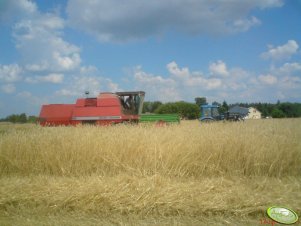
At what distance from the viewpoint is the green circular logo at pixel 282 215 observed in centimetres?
385

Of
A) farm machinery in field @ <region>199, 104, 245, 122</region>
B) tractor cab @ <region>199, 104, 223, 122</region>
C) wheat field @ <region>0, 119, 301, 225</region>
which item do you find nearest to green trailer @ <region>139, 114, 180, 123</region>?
farm machinery in field @ <region>199, 104, 245, 122</region>

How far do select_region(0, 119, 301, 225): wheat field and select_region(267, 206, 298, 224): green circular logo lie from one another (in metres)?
0.11

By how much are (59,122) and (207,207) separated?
1086 centimetres

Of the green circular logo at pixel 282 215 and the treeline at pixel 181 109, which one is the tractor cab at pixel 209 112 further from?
the treeline at pixel 181 109

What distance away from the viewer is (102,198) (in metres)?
4.47

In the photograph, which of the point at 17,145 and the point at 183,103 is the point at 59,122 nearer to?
the point at 17,145

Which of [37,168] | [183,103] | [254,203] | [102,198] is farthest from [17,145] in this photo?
[183,103]

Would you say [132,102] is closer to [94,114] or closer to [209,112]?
[94,114]

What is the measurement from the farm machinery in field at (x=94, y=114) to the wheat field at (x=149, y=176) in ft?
20.0

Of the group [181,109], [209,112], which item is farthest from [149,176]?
[181,109]

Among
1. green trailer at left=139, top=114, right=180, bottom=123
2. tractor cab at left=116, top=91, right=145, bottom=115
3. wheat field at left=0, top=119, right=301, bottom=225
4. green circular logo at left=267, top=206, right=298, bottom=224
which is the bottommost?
green circular logo at left=267, top=206, right=298, bottom=224

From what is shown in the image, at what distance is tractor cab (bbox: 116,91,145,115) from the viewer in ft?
48.3

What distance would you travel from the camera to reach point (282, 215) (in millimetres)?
3957

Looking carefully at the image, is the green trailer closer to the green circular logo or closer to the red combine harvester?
the red combine harvester
